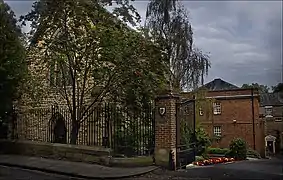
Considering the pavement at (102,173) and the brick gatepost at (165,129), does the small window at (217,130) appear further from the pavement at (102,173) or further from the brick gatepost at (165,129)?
the brick gatepost at (165,129)

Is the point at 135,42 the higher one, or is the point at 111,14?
the point at 111,14

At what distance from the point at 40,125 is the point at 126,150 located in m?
5.25

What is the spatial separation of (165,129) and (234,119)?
25.5m

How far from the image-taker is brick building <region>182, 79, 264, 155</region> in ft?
116

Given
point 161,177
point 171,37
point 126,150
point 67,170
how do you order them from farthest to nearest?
point 171,37 → point 126,150 → point 67,170 → point 161,177

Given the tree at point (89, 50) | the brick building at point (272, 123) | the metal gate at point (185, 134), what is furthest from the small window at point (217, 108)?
the tree at point (89, 50)

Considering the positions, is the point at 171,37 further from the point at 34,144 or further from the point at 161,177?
the point at 161,177

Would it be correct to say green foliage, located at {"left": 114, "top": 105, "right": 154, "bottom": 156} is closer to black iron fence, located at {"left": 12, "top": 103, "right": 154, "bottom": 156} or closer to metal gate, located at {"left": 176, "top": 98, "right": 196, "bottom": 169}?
black iron fence, located at {"left": 12, "top": 103, "right": 154, "bottom": 156}

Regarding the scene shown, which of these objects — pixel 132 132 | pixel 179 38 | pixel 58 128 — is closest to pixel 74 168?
pixel 132 132

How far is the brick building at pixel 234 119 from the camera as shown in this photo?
35250mm

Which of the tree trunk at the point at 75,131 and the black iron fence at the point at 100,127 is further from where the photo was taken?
the tree trunk at the point at 75,131

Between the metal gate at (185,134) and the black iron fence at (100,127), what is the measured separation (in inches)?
33.6

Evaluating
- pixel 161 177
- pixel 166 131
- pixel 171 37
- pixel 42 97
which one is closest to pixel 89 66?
pixel 42 97

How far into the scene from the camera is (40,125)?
17.4 m
